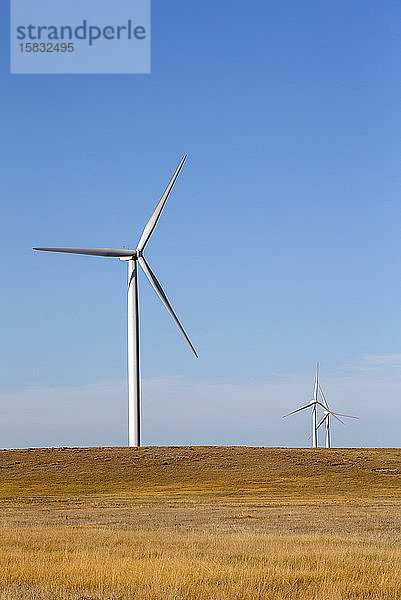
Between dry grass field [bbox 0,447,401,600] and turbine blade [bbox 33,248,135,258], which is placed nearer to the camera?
dry grass field [bbox 0,447,401,600]

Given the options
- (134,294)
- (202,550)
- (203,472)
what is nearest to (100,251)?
(134,294)

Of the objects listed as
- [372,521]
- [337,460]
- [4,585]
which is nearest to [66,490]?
[337,460]

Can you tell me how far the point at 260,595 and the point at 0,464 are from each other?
248 feet

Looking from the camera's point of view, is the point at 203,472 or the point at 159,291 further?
the point at 203,472

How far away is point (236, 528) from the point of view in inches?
1138

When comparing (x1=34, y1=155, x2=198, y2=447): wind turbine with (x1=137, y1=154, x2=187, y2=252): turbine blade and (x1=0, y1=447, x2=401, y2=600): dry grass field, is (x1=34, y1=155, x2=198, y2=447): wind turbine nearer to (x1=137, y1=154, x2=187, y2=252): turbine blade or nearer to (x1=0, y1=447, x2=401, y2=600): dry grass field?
(x1=137, y1=154, x2=187, y2=252): turbine blade

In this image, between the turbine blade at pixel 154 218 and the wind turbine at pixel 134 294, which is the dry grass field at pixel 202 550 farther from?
the turbine blade at pixel 154 218

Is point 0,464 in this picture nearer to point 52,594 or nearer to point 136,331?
point 136,331

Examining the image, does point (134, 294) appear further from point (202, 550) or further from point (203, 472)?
point (202, 550)

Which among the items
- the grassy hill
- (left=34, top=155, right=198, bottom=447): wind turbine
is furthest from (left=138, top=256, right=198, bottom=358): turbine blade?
the grassy hill

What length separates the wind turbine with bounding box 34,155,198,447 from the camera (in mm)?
73750

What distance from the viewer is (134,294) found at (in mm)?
77625

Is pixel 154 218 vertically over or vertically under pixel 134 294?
over

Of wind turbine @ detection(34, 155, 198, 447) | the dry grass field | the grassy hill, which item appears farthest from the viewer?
wind turbine @ detection(34, 155, 198, 447)
